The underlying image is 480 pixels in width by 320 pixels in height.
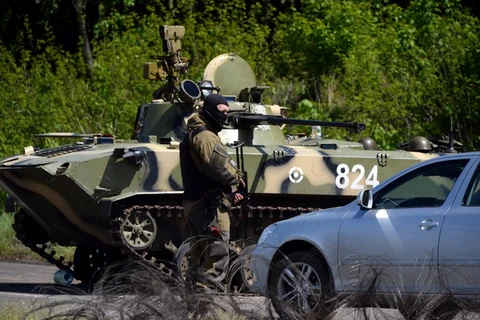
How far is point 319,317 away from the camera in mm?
6457

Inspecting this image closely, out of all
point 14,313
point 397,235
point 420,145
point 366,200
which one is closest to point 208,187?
point 366,200

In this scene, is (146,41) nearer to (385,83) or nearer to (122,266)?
(385,83)

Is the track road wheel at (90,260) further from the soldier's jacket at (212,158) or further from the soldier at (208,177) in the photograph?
the soldier's jacket at (212,158)

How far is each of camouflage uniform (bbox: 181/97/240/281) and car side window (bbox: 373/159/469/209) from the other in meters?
1.46

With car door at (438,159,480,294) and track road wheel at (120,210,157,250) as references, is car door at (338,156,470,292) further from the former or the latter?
track road wheel at (120,210,157,250)

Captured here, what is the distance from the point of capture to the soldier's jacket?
9867 mm

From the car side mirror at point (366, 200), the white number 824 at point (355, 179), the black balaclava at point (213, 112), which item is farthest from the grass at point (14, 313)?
the white number 824 at point (355, 179)

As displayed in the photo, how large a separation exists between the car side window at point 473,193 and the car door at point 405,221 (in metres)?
0.11

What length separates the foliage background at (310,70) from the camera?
65.8ft

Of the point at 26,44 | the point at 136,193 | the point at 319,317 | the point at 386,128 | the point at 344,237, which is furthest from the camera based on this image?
the point at 26,44

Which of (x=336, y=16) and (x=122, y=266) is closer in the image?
(x=122, y=266)

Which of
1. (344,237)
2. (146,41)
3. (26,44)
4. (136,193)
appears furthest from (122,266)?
(26,44)

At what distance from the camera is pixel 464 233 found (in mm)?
8250

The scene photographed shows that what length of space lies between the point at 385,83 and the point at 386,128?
1095 mm
